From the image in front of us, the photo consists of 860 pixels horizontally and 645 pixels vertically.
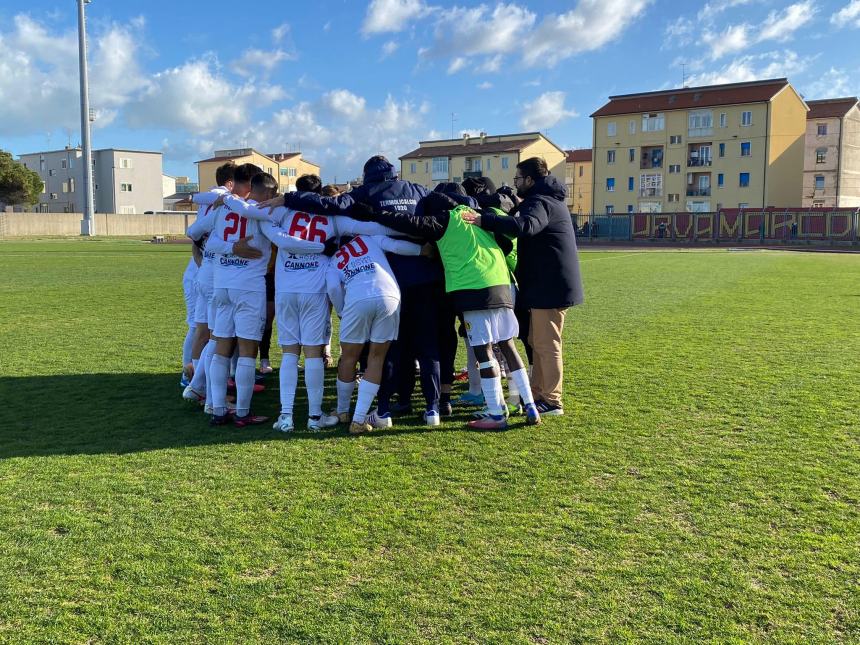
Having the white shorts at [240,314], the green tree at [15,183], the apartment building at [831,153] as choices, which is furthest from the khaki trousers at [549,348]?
the apartment building at [831,153]

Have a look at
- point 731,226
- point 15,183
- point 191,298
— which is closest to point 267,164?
point 15,183

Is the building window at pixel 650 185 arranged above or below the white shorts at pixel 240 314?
above

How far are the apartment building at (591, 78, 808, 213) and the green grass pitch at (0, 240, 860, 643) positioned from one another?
68065 millimetres

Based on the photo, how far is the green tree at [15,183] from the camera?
63.6 meters

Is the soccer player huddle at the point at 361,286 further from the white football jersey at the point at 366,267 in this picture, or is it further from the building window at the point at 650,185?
the building window at the point at 650,185

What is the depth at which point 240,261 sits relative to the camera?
5.80 metres

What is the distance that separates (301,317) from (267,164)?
98362 millimetres

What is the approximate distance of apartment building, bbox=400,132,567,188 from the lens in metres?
85.6

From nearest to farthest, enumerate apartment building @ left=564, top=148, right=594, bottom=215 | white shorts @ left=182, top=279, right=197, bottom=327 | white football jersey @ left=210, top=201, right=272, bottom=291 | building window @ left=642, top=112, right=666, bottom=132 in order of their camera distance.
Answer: white football jersey @ left=210, top=201, right=272, bottom=291, white shorts @ left=182, top=279, right=197, bottom=327, building window @ left=642, top=112, right=666, bottom=132, apartment building @ left=564, top=148, right=594, bottom=215

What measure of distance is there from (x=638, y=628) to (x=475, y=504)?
1449 mm

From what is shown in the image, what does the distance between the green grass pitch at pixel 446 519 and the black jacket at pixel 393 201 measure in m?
1.31

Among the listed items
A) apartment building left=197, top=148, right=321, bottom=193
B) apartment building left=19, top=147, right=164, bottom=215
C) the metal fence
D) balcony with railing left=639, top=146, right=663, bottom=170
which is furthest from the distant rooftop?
apartment building left=19, top=147, right=164, bottom=215

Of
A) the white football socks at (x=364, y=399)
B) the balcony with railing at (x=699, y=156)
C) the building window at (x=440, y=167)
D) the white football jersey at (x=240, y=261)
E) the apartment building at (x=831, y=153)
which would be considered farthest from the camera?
the building window at (x=440, y=167)

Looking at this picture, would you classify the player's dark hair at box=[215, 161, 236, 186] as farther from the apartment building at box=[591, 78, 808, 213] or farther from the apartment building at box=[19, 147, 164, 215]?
the apartment building at box=[19, 147, 164, 215]
